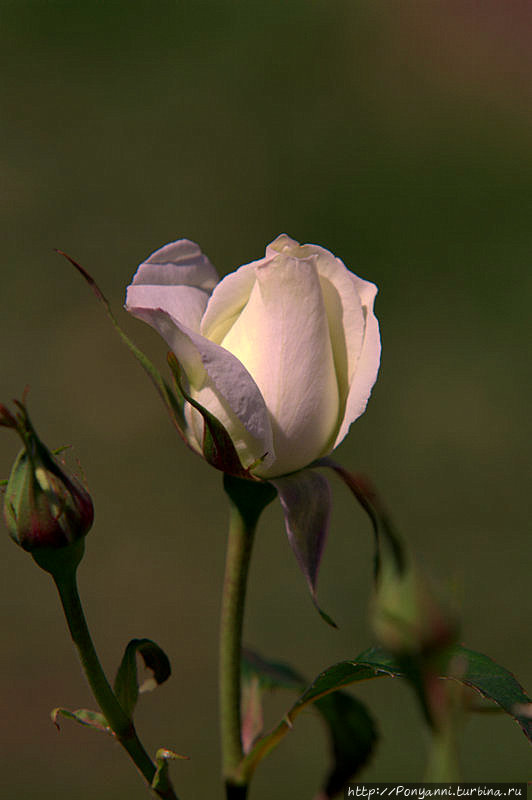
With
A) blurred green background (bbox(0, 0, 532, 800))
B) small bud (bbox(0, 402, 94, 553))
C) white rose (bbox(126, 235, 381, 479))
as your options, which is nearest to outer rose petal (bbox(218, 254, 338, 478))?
white rose (bbox(126, 235, 381, 479))

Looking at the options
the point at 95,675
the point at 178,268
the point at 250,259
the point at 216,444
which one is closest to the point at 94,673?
the point at 95,675

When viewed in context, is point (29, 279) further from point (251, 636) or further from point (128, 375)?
point (251, 636)

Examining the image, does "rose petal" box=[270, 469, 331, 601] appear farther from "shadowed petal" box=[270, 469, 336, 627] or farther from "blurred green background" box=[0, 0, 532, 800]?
"blurred green background" box=[0, 0, 532, 800]

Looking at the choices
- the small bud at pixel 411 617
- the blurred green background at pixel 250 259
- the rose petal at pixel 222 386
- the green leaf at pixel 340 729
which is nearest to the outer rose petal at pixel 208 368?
the rose petal at pixel 222 386

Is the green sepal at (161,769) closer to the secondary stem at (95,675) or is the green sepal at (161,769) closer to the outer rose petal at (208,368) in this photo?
the secondary stem at (95,675)

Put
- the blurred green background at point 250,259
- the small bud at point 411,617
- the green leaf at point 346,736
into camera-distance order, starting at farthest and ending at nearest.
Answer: the blurred green background at point 250,259 → the green leaf at point 346,736 → the small bud at point 411,617

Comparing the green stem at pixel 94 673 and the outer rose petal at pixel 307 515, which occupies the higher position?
the outer rose petal at pixel 307 515
